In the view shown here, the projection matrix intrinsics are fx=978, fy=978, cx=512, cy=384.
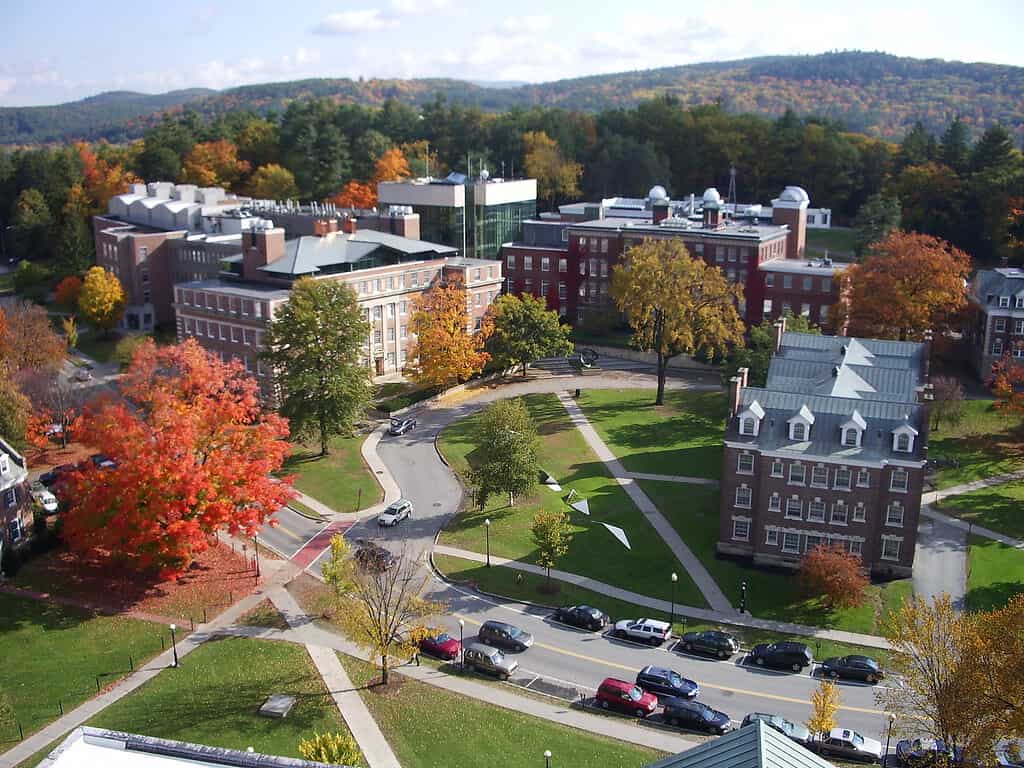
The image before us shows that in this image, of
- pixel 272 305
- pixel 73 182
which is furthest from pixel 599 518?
pixel 73 182

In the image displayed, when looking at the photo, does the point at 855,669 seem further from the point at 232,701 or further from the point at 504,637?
the point at 232,701

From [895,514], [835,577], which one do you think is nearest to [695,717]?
[835,577]

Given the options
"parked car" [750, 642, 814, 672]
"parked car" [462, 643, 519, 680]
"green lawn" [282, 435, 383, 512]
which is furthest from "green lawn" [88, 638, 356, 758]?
"parked car" [750, 642, 814, 672]

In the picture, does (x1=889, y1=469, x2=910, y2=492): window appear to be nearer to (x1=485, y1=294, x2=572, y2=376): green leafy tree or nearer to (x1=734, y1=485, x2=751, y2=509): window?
(x1=734, y1=485, x2=751, y2=509): window

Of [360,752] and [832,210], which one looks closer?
[360,752]

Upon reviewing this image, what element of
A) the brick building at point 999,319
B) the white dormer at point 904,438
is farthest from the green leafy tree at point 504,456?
the brick building at point 999,319

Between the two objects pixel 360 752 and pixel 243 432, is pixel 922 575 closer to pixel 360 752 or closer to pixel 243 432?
pixel 360 752
